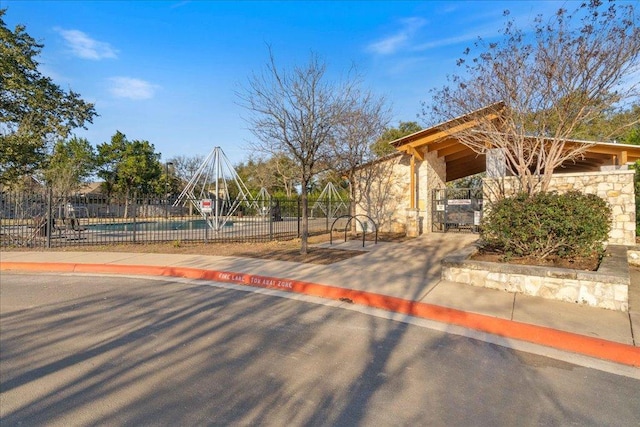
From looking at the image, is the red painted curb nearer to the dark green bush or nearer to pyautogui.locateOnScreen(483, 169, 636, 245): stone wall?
the dark green bush

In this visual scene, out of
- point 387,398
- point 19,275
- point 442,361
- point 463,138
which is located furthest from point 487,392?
point 19,275

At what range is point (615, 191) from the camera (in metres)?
9.91

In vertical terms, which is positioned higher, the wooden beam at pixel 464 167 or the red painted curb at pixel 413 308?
the wooden beam at pixel 464 167

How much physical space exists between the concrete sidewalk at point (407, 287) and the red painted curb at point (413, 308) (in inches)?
0.4

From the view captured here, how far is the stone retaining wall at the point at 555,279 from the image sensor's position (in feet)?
17.5

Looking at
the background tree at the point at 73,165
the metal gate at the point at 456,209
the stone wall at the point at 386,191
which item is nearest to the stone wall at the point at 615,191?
the metal gate at the point at 456,209

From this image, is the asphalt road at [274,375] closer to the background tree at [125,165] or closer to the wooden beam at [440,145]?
the wooden beam at [440,145]

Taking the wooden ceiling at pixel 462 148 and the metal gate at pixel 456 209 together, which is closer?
the wooden ceiling at pixel 462 148

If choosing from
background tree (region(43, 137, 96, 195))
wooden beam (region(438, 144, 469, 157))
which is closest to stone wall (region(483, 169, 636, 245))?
wooden beam (region(438, 144, 469, 157))

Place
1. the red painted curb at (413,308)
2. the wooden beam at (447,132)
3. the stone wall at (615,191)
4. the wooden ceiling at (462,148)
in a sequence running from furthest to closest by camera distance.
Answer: the stone wall at (615,191) → the wooden ceiling at (462,148) → the wooden beam at (447,132) → the red painted curb at (413,308)

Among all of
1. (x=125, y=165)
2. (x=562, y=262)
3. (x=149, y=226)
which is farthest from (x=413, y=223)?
(x=125, y=165)

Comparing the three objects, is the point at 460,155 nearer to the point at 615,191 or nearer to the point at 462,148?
the point at 462,148

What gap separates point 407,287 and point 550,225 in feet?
8.81

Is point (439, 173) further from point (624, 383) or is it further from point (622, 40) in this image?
point (624, 383)
